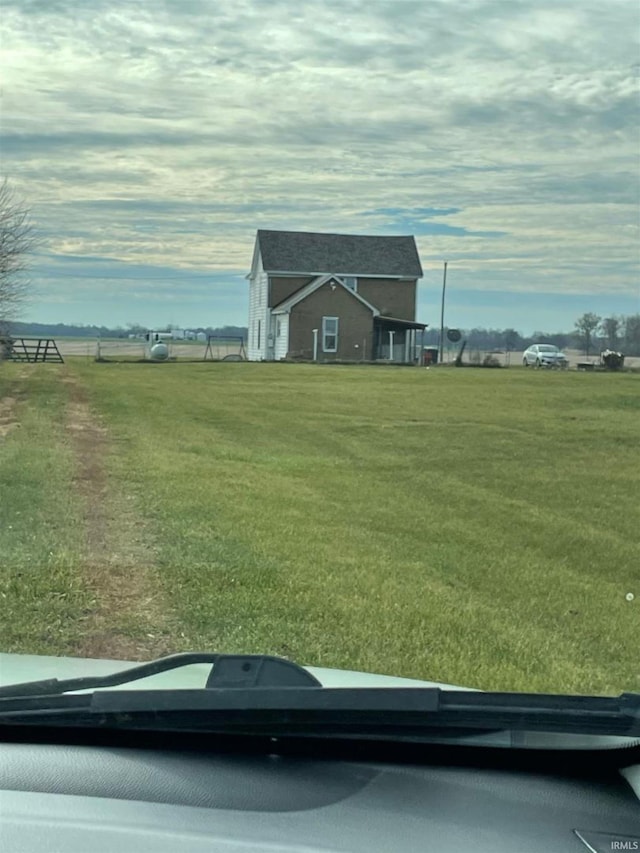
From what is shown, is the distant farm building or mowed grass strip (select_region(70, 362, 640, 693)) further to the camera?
the distant farm building

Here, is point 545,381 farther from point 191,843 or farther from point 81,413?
point 191,843

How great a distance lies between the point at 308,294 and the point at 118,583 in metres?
40.2

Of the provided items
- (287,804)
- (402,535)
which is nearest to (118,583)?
(402,535)

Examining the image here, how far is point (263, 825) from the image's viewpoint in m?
2.25

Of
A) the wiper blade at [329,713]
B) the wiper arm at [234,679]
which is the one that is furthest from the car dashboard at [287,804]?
the wiper arm at [234,679]

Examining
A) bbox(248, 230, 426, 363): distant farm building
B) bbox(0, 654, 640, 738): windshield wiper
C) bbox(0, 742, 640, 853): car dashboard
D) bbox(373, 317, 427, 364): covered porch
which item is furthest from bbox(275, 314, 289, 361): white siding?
bbox(0, 742, 640, 853): car dashboard

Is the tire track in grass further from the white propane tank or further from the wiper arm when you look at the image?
the white propane tank

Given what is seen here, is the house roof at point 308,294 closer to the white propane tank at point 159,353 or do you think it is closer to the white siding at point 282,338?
the white siding at point 282,338

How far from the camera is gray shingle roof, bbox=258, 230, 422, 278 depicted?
47750mm

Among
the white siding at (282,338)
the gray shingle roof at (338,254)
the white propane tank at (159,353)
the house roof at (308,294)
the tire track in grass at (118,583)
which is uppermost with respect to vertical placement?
the gray shingle roof at (338,254)

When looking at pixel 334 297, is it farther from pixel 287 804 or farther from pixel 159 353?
pixel 287 804

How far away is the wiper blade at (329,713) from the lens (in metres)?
2.71

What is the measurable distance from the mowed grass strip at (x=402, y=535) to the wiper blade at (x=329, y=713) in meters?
2.60

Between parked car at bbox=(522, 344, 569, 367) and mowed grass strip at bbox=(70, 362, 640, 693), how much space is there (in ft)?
68.7
